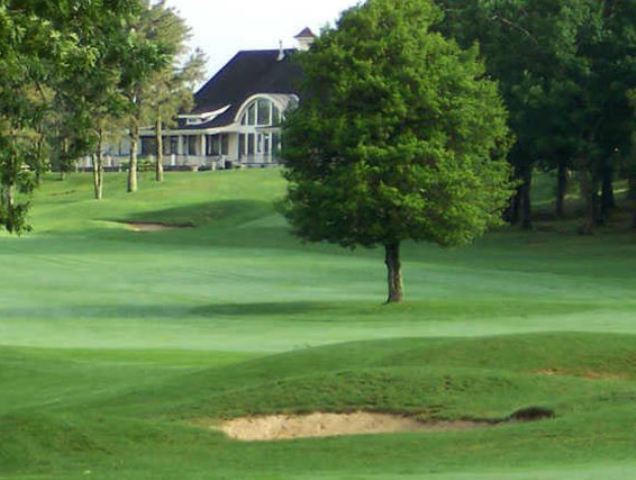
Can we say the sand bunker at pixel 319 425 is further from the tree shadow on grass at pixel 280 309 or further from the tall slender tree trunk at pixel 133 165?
the tall slender tree trunk at pixel 133 165

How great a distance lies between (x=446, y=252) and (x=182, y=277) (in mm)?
16303

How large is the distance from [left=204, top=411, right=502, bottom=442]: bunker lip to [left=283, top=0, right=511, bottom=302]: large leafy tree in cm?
2290

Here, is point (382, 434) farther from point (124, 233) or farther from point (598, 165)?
point (124, 233)

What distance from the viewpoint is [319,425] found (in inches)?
750

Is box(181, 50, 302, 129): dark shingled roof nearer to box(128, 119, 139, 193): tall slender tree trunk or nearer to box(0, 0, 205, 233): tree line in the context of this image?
box(128, 119, 139, 193): tall slender tree trunk

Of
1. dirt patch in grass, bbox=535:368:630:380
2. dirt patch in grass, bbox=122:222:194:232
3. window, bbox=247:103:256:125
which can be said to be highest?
window, bbox=247:103:256:125

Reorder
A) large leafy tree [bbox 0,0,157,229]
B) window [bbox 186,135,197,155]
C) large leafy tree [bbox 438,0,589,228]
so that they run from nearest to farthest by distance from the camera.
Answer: large leafy tree [bbox 0,0,157,229] → large leafy tree [bbox 438,0,589,228] → window [bbox 186,135,197,155]

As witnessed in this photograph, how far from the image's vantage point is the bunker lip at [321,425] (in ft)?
60.5

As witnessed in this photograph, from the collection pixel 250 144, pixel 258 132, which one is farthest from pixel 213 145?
pixel 258 132

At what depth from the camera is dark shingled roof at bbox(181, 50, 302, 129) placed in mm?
126938

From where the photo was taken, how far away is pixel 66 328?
40.1m

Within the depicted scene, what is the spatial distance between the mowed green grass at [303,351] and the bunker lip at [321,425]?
16cm

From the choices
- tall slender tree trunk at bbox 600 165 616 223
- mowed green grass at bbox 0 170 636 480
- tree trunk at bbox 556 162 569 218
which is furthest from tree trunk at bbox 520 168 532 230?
tall slender tree trunk at bbox 600 165 616 223

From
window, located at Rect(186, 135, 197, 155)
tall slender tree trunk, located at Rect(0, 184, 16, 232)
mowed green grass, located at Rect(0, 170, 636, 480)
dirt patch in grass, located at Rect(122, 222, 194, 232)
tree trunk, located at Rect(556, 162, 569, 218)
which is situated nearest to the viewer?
mowed green grass, located at Rect(0, 170, 636, 480)
